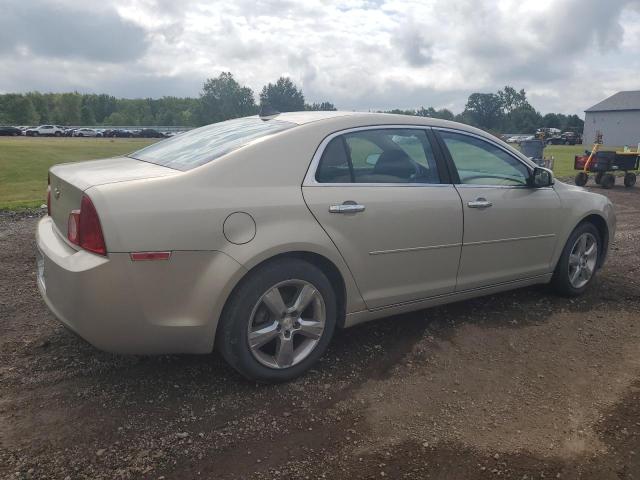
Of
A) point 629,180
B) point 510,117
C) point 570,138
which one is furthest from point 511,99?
point 629,180

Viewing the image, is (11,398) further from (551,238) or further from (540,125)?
(540,125)

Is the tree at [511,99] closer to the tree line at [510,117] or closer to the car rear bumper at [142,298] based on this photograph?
the tree line at [510,117]

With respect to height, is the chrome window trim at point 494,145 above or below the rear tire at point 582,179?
above

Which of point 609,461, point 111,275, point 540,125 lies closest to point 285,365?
point 111,275

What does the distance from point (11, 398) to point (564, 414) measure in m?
3.09

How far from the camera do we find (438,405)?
10.6ft

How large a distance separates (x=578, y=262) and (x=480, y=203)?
158 cm

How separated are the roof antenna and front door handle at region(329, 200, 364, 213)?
1.05 metres

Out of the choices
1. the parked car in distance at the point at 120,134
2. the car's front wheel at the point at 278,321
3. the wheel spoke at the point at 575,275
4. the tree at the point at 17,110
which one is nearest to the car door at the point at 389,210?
the car's front wheel at the point at 278,321

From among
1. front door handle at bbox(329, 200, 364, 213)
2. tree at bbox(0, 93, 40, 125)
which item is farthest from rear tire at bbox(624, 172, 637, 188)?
tree at bbox(0, 93, 40, 125)

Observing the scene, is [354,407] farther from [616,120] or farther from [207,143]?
[616,120]

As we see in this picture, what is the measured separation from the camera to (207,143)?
147 inches

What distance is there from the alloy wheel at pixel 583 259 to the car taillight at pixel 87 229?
3969 millimetres

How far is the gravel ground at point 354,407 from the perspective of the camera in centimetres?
267
